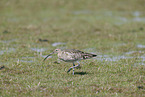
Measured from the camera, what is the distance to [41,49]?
16500 mm

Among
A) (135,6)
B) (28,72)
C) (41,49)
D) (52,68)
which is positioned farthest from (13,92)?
(135,6)

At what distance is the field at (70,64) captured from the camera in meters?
9.27

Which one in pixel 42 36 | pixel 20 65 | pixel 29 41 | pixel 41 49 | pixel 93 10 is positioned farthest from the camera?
pixel 93 10

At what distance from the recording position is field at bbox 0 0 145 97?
9.27 m

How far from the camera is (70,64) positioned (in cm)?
1266

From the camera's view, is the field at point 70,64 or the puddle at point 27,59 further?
the puddle at point 27,59

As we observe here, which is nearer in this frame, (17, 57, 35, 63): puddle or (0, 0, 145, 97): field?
(0, 0, 145, 97): field

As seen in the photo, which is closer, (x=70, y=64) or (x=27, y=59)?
(x=70, y=64)

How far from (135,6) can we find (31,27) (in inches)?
850

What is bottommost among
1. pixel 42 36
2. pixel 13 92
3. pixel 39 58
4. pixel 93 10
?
pixel 13 92

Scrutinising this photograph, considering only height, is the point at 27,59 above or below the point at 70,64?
above

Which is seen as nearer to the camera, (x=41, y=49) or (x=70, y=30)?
(x=41, y=49)

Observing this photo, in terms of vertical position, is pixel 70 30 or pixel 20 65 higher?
pixel 70 30

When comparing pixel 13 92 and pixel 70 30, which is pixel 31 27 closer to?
pixel 70 30
